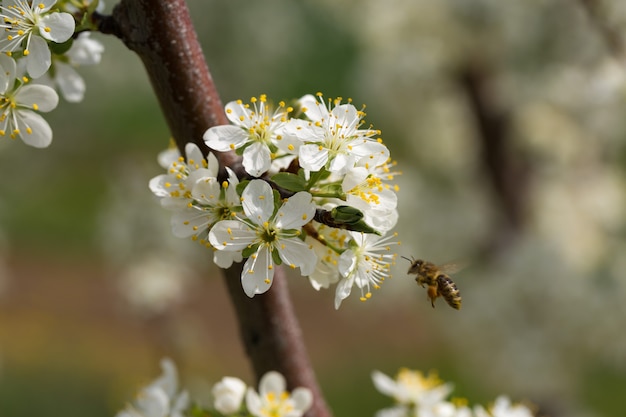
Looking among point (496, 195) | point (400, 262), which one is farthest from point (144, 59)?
point (496, 195)

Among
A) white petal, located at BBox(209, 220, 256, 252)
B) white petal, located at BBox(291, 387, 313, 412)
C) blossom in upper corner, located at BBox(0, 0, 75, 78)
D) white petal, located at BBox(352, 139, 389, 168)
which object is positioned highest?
blossom in upper corner, located at BBox(0, 0, 75, 78)

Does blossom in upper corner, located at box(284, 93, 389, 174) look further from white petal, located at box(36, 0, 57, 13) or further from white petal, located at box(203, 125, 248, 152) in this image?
white petal, located at box(36, 0, 57, 13)

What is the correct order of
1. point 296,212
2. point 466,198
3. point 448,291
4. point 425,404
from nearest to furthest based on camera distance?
point 296,212 → point 448,291 → point 425,404 → point 466,198

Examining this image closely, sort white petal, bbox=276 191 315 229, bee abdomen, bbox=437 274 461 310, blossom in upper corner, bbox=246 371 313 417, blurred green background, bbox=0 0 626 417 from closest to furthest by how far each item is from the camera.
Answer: white petal, bbox=276 191 315 229, blossom in upper corner, bbox=246 371 313 417, bee abdomen, bbox=437 274 461 310, blurred green background, bbox=0 0 626 417

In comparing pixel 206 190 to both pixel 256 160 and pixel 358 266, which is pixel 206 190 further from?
pixel 358 266

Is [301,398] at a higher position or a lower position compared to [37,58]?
lower

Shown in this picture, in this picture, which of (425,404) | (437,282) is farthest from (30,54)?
(425,404)

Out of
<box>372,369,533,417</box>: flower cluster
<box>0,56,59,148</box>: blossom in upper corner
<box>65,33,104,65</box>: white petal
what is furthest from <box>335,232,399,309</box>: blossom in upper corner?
<box>65,33,104,65</box>: white petal

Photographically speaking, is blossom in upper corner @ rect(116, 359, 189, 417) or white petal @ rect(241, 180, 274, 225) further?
blossom in upper corner @ rect(116, 359, 189, 417)
